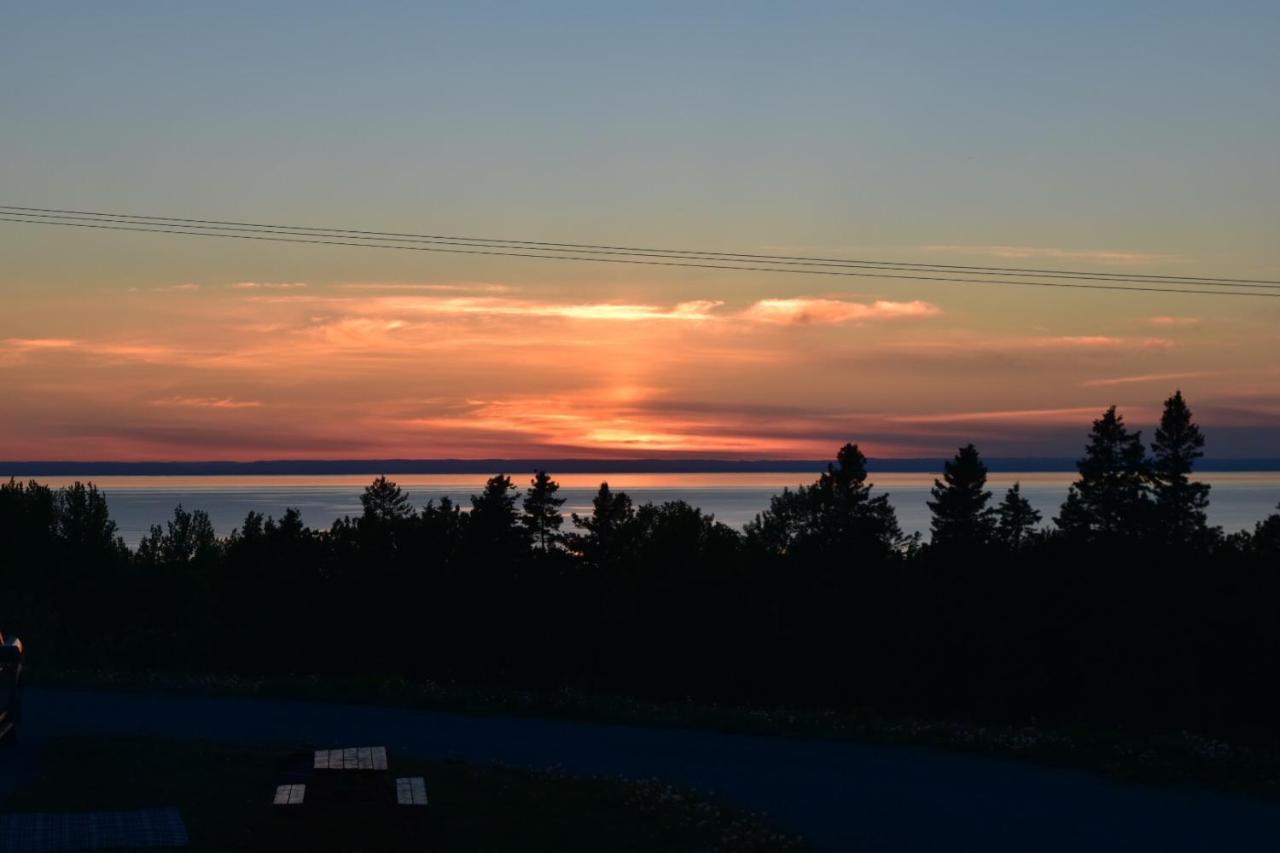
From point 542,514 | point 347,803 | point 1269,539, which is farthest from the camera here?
point 542,514

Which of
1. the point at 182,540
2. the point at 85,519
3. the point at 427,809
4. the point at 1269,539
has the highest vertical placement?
the point at 1269,539

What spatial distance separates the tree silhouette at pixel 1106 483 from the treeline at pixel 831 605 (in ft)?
0.37

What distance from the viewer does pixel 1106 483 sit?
217ft

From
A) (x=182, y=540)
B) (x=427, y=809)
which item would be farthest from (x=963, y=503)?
Answer: (x=182, y=540)

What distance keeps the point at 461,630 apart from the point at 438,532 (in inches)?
562

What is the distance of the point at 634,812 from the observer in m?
12.9

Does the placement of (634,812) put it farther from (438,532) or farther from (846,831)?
(438,532)

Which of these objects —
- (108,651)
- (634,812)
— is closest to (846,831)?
(634,812)

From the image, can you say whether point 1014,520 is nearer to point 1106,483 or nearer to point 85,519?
point 1106,483

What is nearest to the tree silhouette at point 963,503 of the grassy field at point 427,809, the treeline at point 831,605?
the treeline at point 831,605

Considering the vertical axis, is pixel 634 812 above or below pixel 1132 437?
below

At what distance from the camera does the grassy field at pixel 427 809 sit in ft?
37.7

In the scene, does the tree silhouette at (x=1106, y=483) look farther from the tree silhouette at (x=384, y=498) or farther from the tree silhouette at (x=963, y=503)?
the tree silhouette at (x=384, y=498)

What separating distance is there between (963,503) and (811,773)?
5426 centimetres
